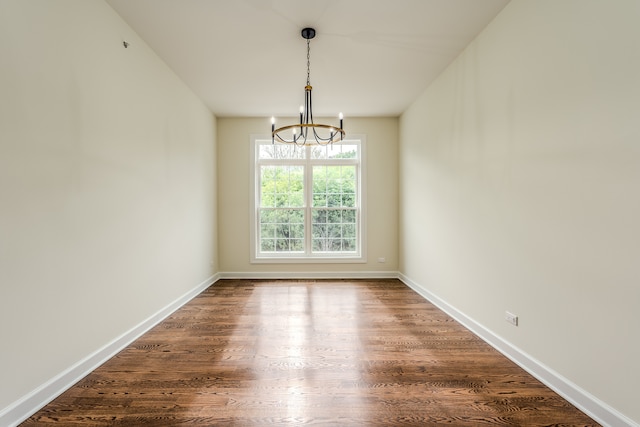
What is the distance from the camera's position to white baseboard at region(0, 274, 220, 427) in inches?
63.2

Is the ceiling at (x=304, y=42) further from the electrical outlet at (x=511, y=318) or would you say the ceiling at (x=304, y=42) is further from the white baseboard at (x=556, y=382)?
the white baseboard at (x=556, y=382)

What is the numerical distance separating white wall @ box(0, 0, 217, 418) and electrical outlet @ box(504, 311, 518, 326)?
324 cm

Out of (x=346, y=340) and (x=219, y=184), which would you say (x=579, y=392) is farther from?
(x=219, y=184)

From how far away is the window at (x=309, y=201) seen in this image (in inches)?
209

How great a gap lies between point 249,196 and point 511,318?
4139mm

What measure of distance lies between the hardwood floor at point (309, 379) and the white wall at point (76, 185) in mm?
374

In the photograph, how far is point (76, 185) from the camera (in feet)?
6.74

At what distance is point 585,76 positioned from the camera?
1739 millimetres

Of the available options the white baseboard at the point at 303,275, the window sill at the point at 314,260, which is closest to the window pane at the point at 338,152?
the window sill at the point at 314,260

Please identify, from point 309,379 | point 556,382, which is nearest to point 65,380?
point 309,379

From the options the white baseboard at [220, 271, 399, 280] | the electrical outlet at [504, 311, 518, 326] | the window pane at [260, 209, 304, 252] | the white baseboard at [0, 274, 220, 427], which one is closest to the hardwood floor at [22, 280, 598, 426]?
the white baseboard at [0, 274, 220, 427]

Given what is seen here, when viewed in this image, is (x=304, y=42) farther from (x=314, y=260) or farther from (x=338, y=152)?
(x=314, y=260)

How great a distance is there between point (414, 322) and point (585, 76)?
2.51m

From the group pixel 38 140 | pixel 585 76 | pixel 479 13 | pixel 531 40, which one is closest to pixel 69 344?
pixel 38 140
